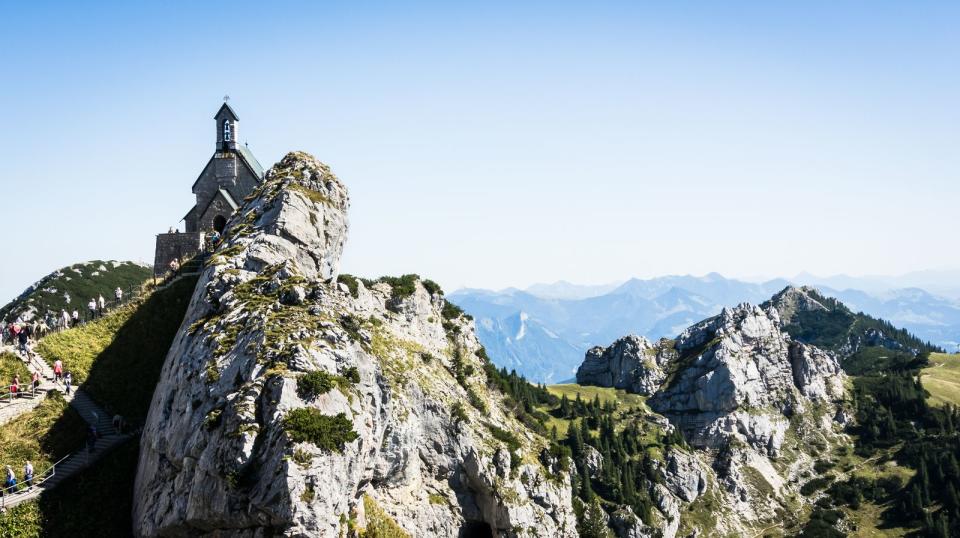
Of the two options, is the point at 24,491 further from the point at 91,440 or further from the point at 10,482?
the point at 91,440

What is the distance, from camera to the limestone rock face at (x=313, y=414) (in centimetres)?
4562

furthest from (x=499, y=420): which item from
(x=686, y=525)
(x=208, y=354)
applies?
(x=686, y=525)

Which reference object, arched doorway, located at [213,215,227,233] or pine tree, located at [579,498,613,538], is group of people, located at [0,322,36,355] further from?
pine tree, located at [579,498,613,538]

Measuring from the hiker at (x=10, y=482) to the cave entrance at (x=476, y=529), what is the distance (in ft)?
133

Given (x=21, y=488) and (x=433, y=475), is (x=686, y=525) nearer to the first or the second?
(x=433, y=475)

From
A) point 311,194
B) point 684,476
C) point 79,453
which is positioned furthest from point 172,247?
point 684,476

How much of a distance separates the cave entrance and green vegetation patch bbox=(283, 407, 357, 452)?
2990 centimetres

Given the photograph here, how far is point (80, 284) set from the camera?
5812 inches

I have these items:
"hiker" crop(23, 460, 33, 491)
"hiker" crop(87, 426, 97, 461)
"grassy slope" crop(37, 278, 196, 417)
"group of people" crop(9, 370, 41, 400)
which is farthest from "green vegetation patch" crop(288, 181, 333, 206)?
"hiker" crop(23, 460, 33, 491)

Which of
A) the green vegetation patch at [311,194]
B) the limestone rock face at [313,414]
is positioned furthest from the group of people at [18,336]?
the green vegetation patch at [311,194]

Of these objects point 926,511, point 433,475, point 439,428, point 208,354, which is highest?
point 208,354

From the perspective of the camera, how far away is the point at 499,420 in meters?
90.9

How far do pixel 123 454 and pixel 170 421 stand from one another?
904 centimetres

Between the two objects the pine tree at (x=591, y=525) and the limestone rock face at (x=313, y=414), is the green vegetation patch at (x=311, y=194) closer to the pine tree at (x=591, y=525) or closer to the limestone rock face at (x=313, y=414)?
the limestone rock face at (x=313, y=414)
